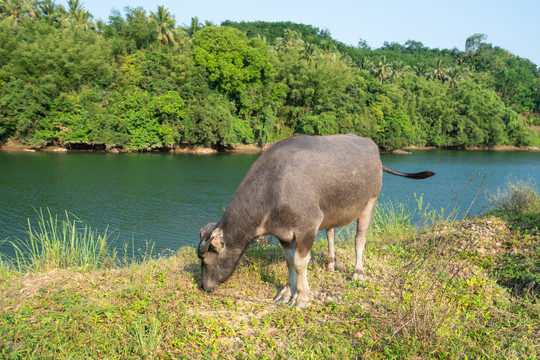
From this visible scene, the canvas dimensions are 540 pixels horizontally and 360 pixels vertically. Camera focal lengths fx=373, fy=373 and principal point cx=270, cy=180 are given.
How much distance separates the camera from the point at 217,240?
14.2ft

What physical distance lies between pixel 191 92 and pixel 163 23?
1313cm

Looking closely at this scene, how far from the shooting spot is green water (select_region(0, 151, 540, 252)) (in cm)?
1429

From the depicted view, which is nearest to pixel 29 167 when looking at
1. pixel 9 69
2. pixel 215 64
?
pixel 9 69

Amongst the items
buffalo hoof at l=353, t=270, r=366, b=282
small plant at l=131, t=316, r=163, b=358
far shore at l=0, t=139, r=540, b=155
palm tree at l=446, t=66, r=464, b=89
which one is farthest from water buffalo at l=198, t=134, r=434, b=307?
palm tree at l=446, t=66, r=464, b=89

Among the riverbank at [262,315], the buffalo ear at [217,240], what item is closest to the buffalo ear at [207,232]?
the buffalo ear at [217,240]

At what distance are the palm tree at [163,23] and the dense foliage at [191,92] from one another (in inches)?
5.1

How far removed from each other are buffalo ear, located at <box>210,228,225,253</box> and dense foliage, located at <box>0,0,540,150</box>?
3774 centimetres

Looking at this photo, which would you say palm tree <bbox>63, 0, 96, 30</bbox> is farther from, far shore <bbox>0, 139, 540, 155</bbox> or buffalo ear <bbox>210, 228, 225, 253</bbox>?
buffalo ear <bbox>210, 228, 225, 253</bbox>

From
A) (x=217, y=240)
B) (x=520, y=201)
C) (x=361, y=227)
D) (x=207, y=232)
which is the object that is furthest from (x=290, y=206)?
(x=520, y=201)

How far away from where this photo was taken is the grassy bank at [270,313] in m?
3.35

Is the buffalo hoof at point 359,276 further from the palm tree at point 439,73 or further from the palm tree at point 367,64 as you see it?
the palm tree at point 439,73

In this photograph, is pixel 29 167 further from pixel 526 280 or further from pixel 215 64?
pixel 526 280

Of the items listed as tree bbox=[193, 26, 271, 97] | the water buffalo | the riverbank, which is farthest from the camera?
tree bbox=[193, 26, 271, 97]

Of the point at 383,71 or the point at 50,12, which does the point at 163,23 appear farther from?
the point at 383,71
